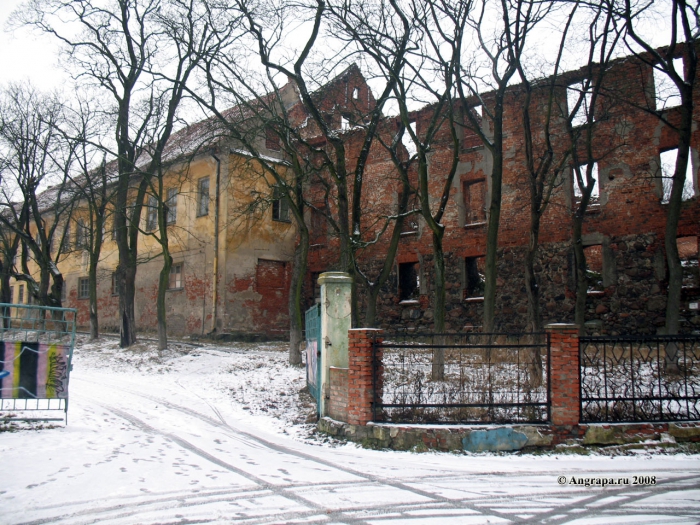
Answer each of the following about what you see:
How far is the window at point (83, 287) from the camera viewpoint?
32406 mm

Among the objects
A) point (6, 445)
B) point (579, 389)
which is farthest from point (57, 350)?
point (579, 389)

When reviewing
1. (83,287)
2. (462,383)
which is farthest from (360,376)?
(83,287)

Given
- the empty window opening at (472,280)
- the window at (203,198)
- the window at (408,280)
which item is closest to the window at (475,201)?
the empty window opening at (472,280)

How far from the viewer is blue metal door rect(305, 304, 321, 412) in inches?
394

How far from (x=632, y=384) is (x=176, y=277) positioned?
19.9 meters

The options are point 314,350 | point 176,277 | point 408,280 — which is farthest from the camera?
point 176,277

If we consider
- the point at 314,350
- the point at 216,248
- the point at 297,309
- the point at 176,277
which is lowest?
the point at 314,350

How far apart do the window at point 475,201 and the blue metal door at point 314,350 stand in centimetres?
1197

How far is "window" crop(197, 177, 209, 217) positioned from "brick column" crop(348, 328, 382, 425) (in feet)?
54.3

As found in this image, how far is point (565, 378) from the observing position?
852 cm

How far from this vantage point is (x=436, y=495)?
20.0ft

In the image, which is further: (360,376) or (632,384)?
(632,384)

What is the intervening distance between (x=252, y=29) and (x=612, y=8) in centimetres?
881

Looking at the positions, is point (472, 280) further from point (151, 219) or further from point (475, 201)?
point (151, 219)
